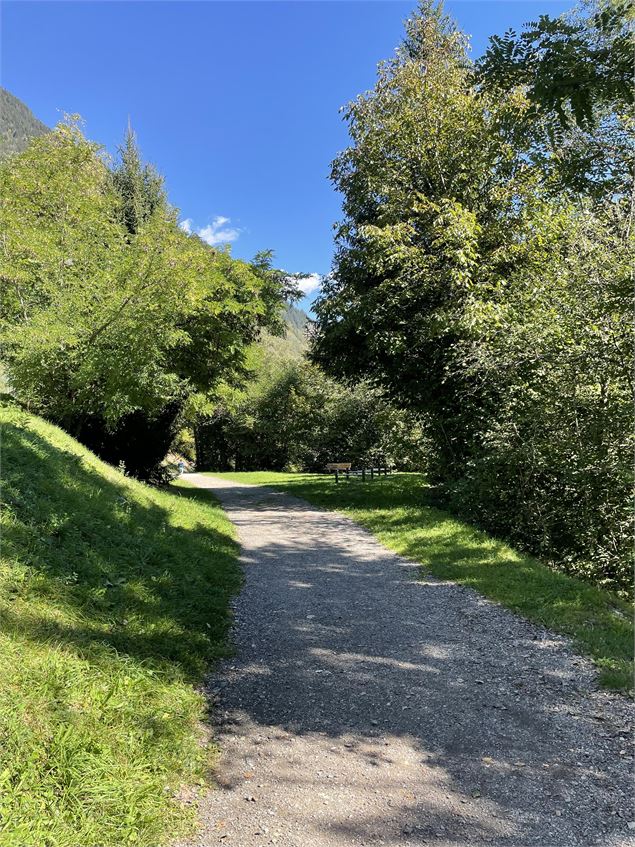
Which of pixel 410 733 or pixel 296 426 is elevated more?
pixel 296 426

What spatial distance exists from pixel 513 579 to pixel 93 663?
5164mm

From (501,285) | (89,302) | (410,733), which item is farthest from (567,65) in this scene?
(89,302)

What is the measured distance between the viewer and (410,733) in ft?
10.7

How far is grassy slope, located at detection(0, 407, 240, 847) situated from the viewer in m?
2.28

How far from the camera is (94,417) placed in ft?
44.6

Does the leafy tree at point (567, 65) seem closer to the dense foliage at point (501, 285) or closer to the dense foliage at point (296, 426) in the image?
the dense foliage at point (501, 285)

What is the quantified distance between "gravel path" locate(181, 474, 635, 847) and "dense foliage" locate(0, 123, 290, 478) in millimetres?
6569

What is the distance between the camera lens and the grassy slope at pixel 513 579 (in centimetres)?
458

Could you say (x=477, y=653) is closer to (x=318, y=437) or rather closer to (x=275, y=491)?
(x=275, y=491)

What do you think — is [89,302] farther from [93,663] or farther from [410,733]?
[410,733]

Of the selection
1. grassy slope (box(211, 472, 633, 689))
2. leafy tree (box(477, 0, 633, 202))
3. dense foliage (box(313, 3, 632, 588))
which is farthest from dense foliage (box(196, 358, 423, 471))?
leafy tree (box(477, 0, 633, 202))

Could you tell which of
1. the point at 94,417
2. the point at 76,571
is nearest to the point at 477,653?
the point at 76,571

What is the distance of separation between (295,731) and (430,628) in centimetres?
224

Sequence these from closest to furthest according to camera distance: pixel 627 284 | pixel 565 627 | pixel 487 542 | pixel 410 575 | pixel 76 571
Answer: pixel 76 571 < pixel 565 627 < pixel 627 284 < pixel 410 575 < pixel 487 542
